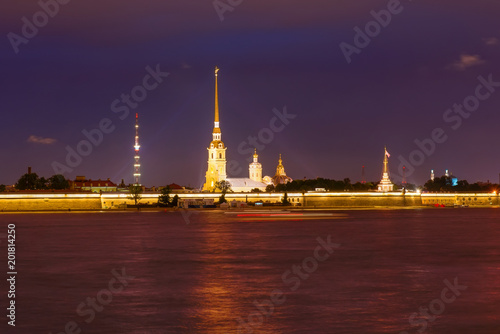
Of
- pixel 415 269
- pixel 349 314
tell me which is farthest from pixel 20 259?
pixel 349 314

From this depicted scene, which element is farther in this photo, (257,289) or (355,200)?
(355,200)

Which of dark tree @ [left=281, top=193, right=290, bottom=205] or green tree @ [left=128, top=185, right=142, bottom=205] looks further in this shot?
dark tree @ [left=281, top=193, right=290, bottom=205]

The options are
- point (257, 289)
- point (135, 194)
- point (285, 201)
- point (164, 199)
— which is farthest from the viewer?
point (285, 201)

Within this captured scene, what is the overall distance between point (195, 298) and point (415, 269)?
10.7m

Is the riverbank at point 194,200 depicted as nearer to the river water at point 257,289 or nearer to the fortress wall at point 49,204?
the fortress wall at point 49,204

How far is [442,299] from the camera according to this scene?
2070 cm

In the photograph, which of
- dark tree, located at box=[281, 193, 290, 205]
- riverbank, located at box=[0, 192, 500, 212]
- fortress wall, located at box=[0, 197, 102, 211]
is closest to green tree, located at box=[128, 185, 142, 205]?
riverbank, located at box=[0, 192, 500, 212]

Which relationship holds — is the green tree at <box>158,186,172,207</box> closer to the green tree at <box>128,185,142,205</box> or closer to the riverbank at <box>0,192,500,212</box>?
the green tree at <box>128,185,142,205</box>

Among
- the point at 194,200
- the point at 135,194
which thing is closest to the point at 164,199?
the point at 135,194

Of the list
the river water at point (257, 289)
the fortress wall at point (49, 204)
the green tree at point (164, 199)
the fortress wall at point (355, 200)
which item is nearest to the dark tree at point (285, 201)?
the fortress wall at point (355, 200)

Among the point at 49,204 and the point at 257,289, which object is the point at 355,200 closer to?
the point at 49,204

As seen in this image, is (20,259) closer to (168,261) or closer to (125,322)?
(168,261)

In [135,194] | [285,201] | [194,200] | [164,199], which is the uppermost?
[135,194]

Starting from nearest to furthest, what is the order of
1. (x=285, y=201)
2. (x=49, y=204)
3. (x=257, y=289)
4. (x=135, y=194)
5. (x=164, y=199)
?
(x=257, y=289)
(x=49, y=204)
(x=164, y=199)
(x=135, y=194)
(x=285, y=201)
